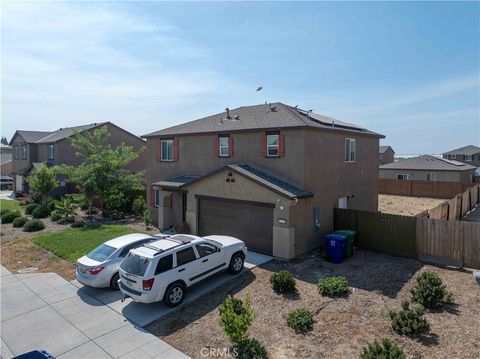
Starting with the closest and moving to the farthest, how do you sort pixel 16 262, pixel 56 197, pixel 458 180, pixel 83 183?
pixel 16 262 < pixel 83 183 < pixel 56 197 < pixel 458 180

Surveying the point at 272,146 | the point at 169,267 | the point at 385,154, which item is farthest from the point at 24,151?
the point at 385,154

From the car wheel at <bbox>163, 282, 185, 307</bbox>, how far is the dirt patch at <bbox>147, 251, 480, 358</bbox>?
0.35 meters

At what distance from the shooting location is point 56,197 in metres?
32.4

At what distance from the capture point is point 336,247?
13.2m

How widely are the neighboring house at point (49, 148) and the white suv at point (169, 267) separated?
1061 inches

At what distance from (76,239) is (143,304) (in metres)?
9.08

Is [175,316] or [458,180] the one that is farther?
[458,180]

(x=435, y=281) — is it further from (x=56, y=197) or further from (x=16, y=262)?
(x=56, y=197)

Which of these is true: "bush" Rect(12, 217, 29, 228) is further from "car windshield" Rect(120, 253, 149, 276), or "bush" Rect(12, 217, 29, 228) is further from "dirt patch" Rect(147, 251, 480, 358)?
"dirt patch" Rect(147, 251, 480, 358)

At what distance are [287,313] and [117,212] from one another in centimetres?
1875

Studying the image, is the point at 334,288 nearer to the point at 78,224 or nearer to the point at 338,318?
the point at 338,318

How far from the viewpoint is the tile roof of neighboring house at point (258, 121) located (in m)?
15.2

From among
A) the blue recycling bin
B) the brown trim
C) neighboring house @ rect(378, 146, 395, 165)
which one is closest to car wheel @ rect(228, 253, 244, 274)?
the brown trim

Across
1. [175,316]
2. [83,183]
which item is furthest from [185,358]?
[83,183]
